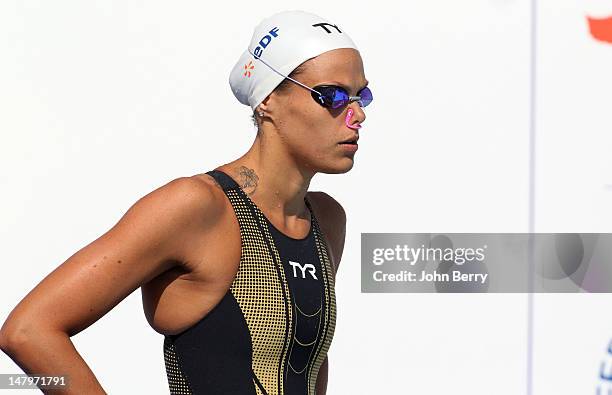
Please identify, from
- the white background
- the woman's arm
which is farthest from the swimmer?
the white background

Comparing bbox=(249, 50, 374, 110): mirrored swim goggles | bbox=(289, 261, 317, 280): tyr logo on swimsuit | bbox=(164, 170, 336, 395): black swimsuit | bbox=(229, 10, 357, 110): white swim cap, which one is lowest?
bbox=(164, 170, 336, 395): black swimsuit

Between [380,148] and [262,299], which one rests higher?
[380,148]

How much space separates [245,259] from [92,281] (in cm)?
33

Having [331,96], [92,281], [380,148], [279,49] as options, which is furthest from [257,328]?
[380,148]

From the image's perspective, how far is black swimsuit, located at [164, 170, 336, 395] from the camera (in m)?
2.24

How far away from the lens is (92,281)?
208 centimetres

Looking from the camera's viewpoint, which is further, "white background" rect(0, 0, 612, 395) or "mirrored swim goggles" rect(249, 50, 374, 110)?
"white background" rect(0, 0, 612, 395)

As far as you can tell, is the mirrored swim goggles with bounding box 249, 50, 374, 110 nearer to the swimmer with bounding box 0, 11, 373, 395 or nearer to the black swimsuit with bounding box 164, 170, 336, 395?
the swimmer with bounding box 0, 11, 373, 395

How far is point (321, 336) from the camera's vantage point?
2.40 m

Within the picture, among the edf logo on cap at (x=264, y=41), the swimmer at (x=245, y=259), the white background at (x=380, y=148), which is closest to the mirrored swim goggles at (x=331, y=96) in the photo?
the swimmer at (x=245, y=259)

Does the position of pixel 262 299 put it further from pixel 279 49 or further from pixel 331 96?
pixel 279 49

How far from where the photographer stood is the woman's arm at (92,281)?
6.72ft

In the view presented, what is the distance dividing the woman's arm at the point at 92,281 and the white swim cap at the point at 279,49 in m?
0.40

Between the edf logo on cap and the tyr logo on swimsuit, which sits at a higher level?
the edf logo on cap
